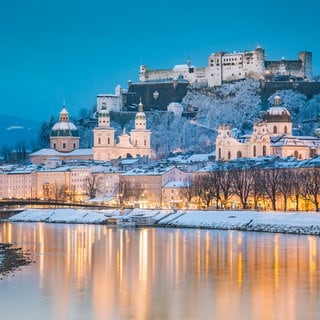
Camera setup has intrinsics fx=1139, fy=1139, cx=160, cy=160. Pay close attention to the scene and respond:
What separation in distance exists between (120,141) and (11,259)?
90913mm

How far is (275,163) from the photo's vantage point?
89688 mm

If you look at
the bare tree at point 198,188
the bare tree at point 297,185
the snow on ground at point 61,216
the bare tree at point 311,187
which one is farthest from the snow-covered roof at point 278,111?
the bare tree at point 311,187

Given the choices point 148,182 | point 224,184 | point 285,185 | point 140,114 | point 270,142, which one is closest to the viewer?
point 285,185

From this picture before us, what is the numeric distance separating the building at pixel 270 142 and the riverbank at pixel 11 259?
2458 inches

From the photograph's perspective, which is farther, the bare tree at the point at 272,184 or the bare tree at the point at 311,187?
the bare tree at the point at 272,184

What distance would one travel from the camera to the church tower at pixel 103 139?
12638 cm

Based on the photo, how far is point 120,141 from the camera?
12888 cm

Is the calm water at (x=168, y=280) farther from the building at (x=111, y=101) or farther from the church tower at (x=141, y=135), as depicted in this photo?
the building at (x=111, y=101)

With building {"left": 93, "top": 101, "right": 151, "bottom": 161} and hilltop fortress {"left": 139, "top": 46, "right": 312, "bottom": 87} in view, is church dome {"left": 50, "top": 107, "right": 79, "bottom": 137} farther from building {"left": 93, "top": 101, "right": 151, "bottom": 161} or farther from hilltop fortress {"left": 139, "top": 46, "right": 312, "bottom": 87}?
hilltop fortress {"left": 139, "top": 46, "right": 312, "bottom": 87}

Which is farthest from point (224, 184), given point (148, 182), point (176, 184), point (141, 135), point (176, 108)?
point (176, 108)

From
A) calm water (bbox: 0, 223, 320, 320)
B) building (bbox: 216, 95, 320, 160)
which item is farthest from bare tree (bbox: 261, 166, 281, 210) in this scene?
building (bbox: 216, 95, 320, 160)

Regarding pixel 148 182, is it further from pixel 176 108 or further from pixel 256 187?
pixel 176 108

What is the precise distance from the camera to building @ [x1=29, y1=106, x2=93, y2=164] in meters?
131

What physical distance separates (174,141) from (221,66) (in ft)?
32.8
